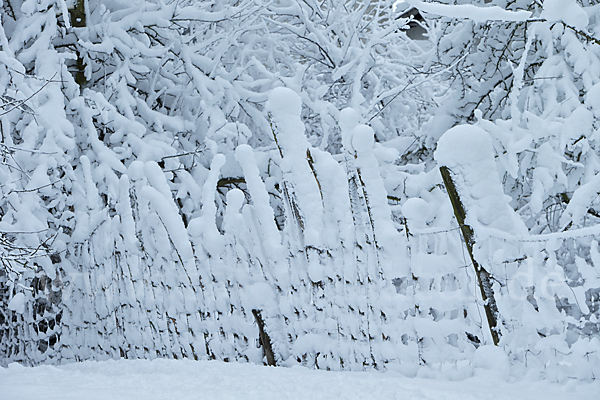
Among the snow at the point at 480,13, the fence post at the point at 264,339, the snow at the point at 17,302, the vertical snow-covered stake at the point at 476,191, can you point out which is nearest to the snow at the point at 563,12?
the snow at the point at 480,13

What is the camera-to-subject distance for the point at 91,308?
4.18 m

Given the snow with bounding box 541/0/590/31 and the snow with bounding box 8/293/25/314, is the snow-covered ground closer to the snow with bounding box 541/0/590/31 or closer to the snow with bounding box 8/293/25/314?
the snow with bounding box 541/0/590/31

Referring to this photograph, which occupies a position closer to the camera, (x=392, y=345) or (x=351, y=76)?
(x=392, y=345)

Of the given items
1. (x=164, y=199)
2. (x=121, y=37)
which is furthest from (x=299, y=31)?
(x=164, y=199)

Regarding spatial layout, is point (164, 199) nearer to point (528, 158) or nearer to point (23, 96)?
point (23, 96)

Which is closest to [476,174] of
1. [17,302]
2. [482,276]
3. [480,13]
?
[482,276]

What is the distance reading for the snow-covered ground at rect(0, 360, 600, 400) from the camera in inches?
70.4

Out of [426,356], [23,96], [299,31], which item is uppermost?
[299,31]

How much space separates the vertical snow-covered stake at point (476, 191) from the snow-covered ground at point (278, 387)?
30cm

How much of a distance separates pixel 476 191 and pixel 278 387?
1.04 metres

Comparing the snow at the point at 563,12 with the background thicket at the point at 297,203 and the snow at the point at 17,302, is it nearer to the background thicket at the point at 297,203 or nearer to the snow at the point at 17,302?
the background thicket at the point at 297,203

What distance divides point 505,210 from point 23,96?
148 inches

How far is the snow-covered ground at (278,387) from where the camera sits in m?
1.79

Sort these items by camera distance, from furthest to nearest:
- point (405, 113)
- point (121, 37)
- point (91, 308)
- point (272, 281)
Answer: point (405, 113)
point (121, 37)
point (91, 308)
point (272, 281)
